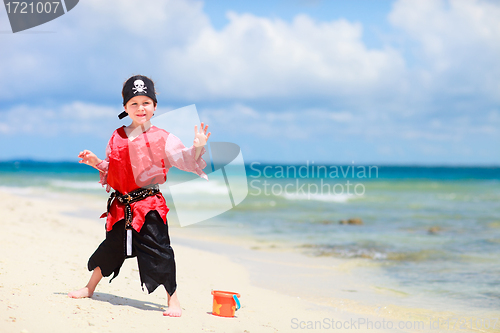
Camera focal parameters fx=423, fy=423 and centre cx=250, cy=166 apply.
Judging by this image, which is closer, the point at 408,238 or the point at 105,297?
the point at 105,297

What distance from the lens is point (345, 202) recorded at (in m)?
19.0

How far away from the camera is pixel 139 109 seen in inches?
134

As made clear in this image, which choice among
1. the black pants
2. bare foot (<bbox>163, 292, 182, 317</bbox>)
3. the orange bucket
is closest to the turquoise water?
the orange bucket

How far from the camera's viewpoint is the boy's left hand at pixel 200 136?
326cm

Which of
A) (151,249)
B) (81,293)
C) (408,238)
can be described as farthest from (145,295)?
(408,238)

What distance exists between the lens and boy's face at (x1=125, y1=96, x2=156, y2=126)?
11.2 ft

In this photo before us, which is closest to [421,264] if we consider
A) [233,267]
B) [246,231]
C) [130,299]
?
[233,267]

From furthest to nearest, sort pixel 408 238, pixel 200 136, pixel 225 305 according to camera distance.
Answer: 1. pixel 408 238
2. pixel 225 305
3. pixel 200 136

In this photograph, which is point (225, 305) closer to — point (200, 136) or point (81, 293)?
point (81, 293)

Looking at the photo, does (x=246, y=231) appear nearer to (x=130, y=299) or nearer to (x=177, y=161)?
(x=130, y=299)

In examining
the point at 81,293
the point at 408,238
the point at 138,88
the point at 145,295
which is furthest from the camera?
the point at 408,238

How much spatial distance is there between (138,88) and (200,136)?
65cm

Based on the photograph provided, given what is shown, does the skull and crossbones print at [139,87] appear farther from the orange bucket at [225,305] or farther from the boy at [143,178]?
the orange bucket at [225,305]

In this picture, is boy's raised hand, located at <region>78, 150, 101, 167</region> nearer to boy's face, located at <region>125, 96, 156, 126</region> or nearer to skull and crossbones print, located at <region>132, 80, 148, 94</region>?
boy's face, located at <region>125, 96, 156, 126</region>
